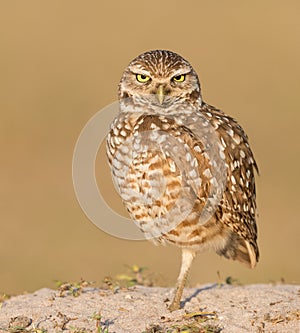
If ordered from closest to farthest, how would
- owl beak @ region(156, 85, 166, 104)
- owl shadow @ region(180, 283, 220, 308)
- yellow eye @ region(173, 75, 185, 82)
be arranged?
owl beak @ region(156, 85, 166, 104) < yellow eye @ region(173, 75, 185, 82) < owl shadow @ region(180, 283, 220, 308)

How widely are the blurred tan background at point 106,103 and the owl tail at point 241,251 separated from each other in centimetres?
87

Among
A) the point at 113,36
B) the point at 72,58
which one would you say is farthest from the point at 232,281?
the point at 113,36

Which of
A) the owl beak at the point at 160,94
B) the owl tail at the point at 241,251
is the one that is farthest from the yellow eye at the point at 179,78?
the owl tail at the point at 241,251

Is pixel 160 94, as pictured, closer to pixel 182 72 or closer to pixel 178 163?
pixel 182 72

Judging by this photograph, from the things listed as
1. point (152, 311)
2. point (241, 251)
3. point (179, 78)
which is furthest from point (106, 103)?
point (152, 311)

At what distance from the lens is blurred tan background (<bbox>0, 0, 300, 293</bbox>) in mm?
11078

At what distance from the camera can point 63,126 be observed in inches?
665

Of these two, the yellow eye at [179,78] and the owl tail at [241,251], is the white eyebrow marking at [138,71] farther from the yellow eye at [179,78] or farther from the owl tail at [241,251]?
the owl tail at [241,251]

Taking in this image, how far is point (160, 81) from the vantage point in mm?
5910

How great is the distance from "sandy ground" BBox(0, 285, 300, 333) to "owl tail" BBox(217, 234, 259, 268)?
0.73 ft

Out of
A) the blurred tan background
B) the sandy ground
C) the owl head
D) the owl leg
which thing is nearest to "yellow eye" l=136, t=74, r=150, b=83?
the owl head

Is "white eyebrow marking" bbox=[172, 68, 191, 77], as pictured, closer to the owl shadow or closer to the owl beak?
the owl beak

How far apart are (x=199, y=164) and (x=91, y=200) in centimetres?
207

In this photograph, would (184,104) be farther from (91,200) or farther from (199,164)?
(91,200)
